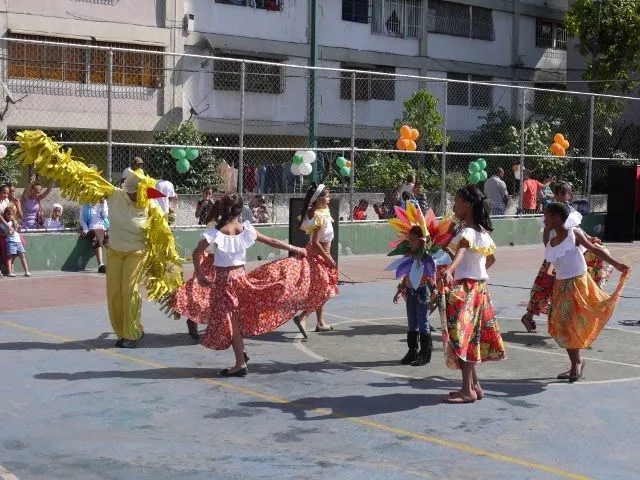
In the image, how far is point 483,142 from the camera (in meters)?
31.4

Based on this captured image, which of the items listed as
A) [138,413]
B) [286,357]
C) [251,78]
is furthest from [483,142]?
[138,413]

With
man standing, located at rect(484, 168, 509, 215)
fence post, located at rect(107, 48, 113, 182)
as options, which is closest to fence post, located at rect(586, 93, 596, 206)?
man standing, located at rect(484, 168, 509, 215)

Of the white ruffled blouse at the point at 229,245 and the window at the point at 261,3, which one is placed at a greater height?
the window at the point at 261,3

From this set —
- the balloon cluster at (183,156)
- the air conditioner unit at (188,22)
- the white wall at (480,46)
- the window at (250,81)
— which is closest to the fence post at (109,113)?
the balloon cluster at (183,156)

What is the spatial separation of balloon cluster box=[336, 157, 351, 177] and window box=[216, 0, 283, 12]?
12789mm

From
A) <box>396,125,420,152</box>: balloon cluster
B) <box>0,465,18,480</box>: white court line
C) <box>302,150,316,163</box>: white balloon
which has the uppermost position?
<box>396,125,420,152</box>: balloon cluster

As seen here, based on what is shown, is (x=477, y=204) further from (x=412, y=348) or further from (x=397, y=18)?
(x=397, y=18)

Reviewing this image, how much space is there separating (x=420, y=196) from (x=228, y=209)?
468 inches

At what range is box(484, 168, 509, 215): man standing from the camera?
22.8 meters

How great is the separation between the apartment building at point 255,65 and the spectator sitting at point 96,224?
77 centimetres

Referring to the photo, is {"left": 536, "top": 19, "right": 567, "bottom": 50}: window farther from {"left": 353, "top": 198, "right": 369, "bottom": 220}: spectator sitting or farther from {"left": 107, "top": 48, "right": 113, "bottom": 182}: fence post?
{"left": 107, "top": 48, "right": 113, "bottom": 182}: fence post

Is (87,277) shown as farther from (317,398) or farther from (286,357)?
(317,398)

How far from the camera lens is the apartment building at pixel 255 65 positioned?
73.0ft

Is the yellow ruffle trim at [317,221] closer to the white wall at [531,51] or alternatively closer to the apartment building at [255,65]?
the apartment building at [255,65]
